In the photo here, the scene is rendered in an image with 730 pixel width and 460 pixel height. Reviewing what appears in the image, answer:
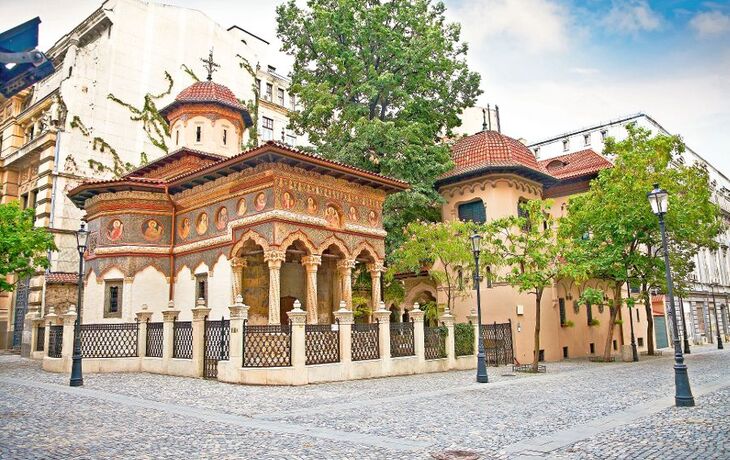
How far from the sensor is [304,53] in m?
26.8

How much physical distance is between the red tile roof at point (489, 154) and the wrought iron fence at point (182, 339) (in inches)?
578

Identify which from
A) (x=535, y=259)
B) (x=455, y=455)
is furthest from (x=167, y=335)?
(x=455, y=455)

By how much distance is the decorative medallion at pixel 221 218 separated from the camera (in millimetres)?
20042

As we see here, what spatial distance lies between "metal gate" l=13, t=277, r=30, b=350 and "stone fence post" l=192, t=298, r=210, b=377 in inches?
770

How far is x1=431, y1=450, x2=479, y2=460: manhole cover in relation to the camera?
21.1ft

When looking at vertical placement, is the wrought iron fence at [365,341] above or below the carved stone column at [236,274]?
below

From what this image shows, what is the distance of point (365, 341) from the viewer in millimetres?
16719

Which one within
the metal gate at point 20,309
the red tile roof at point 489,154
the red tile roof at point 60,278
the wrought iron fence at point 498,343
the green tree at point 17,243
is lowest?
the wrought iron fence at point 498,343

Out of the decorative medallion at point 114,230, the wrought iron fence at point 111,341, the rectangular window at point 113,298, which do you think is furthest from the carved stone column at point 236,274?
the decorative medallion at point 114,230

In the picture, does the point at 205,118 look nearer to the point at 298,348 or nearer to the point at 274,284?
the point at 274,284

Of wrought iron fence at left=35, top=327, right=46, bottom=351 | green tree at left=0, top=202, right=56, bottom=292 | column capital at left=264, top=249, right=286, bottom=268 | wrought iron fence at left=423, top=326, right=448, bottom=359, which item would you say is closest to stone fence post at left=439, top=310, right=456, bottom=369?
wrought iron fence at left=423, top=326, right=448, bottom=359

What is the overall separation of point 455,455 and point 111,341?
15.1 m

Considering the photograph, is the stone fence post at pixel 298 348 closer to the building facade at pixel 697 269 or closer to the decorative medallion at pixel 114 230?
the decorative medallion at pixel 114 230

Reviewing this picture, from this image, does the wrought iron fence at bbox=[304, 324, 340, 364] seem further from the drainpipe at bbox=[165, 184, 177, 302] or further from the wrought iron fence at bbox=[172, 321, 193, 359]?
the drainpipe at bbox=[165, 184, 177, 302]
